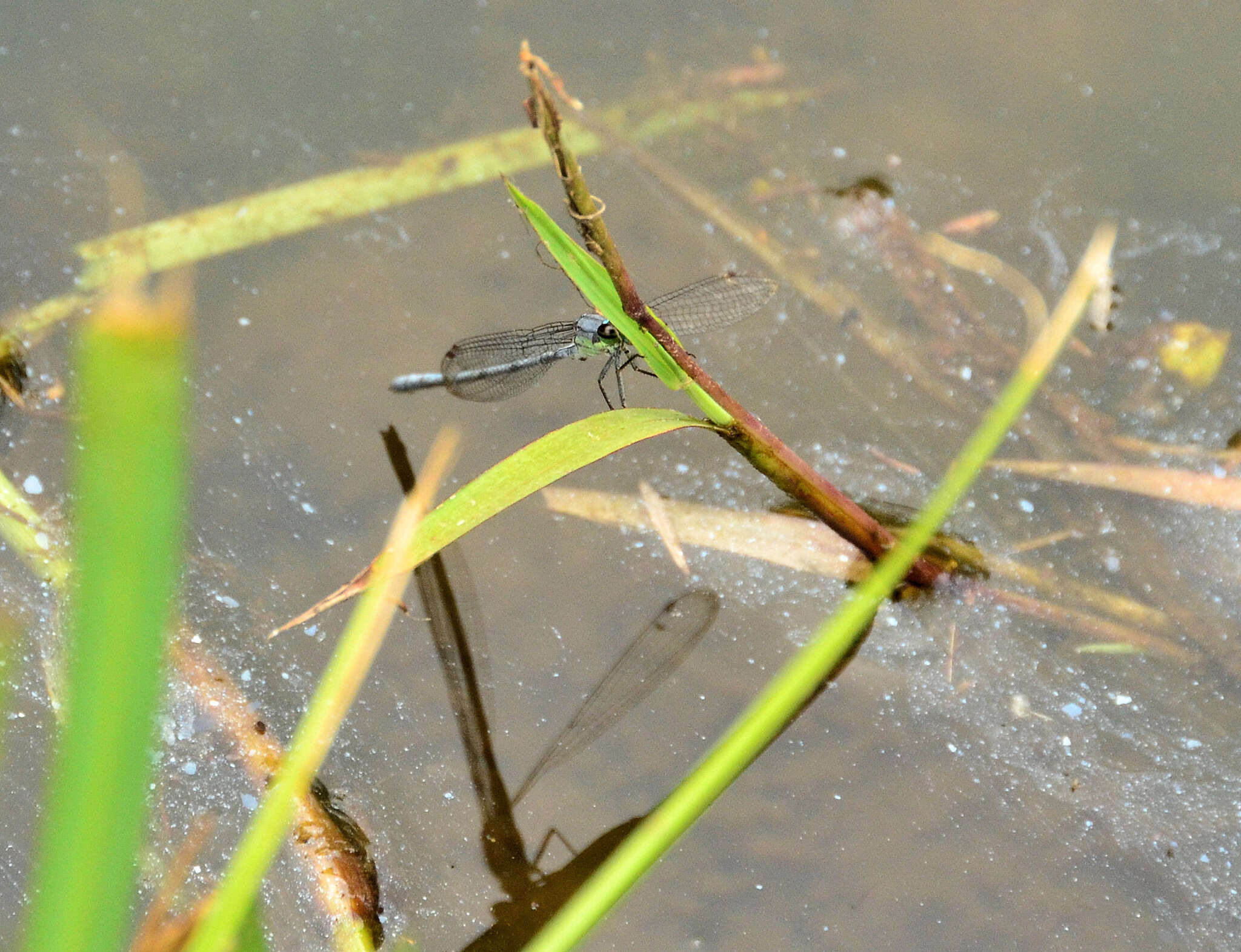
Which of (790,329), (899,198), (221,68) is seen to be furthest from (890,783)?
(221,68)

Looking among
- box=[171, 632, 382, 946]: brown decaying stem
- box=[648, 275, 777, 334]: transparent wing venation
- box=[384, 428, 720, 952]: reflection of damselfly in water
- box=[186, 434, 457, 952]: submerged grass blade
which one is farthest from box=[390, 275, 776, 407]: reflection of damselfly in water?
box=[186, 434, 457, 952]: submerged grass blade

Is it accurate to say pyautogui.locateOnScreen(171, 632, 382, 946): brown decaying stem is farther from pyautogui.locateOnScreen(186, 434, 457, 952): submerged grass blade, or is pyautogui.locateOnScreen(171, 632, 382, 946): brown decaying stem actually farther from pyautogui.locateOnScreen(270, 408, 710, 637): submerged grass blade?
pyautogui.locateOnScreen(186, 434, 457, 952): submerged grass blade

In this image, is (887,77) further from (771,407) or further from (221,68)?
(221,68)

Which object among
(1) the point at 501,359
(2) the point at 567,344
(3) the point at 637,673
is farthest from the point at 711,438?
(3) the point at 637,673

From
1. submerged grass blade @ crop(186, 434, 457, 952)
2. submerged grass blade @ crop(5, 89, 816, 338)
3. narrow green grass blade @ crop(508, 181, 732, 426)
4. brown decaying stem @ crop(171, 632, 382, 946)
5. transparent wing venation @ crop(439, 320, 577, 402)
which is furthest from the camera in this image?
submerged grass blade @ crop(5, 89, 816, 338)

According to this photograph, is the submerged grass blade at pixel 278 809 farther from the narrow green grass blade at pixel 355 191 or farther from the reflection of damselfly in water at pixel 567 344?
the narrow green grass blade at pixel 355 191

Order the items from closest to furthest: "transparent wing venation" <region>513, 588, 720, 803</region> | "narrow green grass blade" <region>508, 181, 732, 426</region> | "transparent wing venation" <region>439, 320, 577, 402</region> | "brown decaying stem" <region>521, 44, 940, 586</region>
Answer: "brown decaying stem" <region>521, 44, 940, 586</region>, "narrow green grass blade" <region>508, 181, 732, 426</region>, "transparent wing venation" <region>513, 588, 720, 803</region>, "transparent wing venation" <region>439, 320, 577, 402</region>

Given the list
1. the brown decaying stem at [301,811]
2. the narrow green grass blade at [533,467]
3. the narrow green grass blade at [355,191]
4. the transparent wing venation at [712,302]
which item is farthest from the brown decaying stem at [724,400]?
the narrow green grass blade at [355,191]
